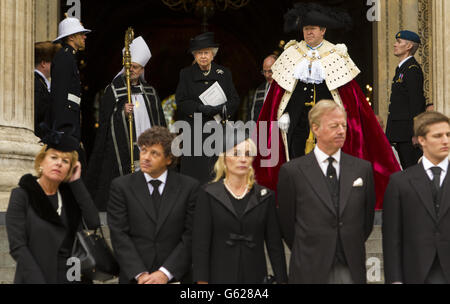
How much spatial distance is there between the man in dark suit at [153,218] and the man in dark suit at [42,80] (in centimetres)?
394

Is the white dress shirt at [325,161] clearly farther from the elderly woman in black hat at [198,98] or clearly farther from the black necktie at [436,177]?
the elderly woman in black hat at [198,98]

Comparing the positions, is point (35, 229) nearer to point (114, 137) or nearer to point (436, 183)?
point (436, 183)

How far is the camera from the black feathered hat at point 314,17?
8.26 metres

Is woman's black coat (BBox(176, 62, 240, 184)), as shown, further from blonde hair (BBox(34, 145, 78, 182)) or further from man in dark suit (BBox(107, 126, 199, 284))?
blonde hair (BBox(34, 145, 78, 182))

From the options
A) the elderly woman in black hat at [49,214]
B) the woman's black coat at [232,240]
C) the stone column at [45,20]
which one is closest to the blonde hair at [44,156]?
the elderly woman in black hat at [49,214]

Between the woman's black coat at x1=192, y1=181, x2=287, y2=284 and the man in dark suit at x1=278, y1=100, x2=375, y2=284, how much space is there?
0.35 ft

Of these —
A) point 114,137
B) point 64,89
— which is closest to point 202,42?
point 64,89

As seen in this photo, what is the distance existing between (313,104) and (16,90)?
310 centimetres

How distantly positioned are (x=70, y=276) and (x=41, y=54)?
4602mm
